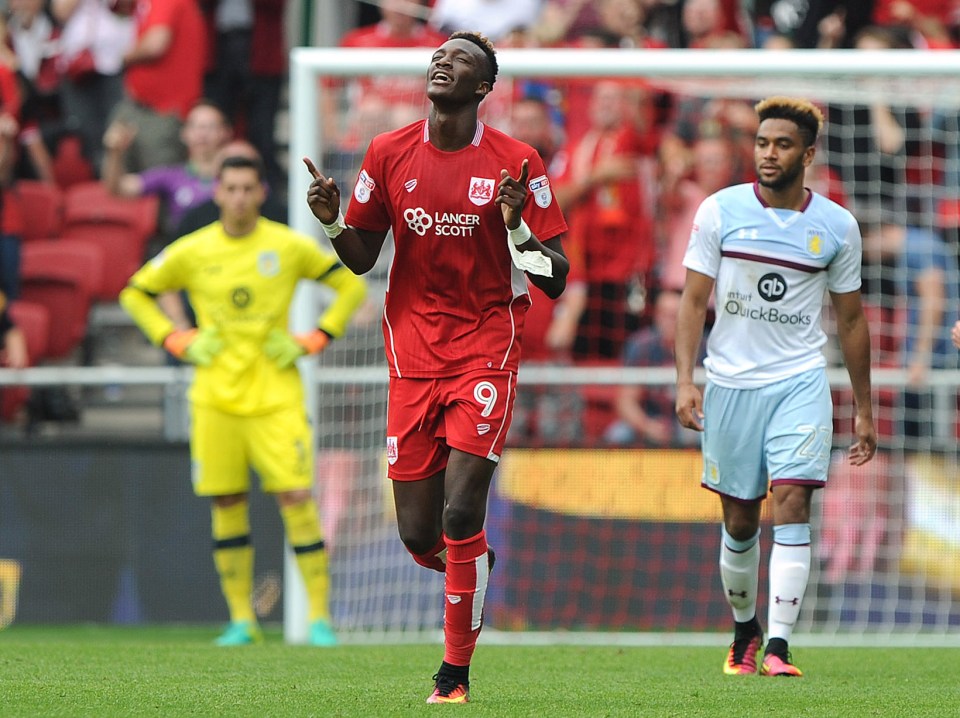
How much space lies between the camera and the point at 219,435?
9609 mm

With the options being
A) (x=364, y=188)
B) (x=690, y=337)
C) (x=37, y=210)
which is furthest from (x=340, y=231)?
(x=37, y=210)

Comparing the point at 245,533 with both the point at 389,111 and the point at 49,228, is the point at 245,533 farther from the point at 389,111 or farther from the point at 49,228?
the point at 49,228

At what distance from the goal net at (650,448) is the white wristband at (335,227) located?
12.8 feet

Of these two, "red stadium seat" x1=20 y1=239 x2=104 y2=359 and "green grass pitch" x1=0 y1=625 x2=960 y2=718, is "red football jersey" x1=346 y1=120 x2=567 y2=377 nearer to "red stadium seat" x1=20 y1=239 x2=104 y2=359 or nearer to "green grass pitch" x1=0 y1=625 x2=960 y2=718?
"green grass pitch" x1=0 y1=625 x2=960 y2=718

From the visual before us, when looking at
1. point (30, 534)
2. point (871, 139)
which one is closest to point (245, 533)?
point (30, 534)

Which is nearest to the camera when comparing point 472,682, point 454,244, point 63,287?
point 454,244

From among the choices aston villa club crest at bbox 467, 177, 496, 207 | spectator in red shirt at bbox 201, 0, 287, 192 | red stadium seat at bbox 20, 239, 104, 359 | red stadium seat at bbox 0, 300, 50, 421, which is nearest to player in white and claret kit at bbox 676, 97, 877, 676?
aston villa club crest at bbox 467, 177, 496, 207

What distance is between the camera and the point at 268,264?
31.7ft

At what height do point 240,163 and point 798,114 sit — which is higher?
point 798,114

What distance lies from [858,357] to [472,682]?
2.23m

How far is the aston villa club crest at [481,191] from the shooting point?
20.6 feet

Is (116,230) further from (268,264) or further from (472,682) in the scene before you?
(472,682)

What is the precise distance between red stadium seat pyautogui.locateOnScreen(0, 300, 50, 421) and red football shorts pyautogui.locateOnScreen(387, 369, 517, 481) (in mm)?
6228

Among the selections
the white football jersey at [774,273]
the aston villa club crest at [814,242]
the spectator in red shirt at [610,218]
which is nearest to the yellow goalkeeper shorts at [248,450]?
the spectator in red shirt at [610,218]
